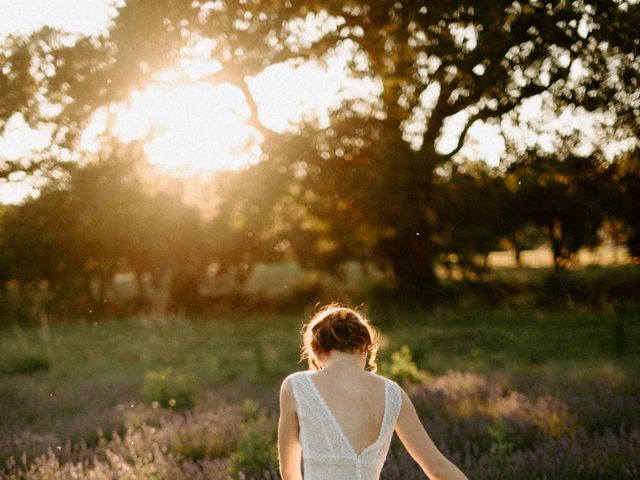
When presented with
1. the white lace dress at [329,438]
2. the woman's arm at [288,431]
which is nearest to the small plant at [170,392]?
the woman's arm at [288,431]

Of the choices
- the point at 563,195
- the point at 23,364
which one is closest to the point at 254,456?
the point at 23,364

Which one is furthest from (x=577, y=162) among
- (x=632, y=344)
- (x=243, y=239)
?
(x=243, y=239)

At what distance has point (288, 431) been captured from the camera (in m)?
3.29

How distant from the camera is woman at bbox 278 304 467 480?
3.17 m

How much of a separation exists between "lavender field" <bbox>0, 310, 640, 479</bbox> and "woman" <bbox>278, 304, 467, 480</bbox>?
237 centimetres

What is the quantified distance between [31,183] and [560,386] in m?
7.71

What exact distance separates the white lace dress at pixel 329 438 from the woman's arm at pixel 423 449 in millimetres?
51

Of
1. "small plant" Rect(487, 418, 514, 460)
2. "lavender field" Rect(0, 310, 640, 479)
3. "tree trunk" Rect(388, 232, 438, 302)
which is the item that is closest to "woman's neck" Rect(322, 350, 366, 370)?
"lavender field" Rect(0, 310, 640, 479)

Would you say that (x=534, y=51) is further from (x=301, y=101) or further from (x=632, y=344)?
(x=301, y=101)

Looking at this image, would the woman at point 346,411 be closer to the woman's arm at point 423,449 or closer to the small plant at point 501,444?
the woman's arm at point 423,449

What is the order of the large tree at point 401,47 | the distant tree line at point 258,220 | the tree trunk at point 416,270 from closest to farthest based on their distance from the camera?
the large tree at point 401,47 < the distant tree line at point 258,220 < the tree trunk at point 416,270

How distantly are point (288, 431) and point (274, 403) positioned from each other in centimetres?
661

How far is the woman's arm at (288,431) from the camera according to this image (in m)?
3.26

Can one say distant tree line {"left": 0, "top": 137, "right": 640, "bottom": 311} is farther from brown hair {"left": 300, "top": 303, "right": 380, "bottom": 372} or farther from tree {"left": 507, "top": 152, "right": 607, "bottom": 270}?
brown hair {"left": 300, "top": 303, "right": 380, "bottom": 372}
